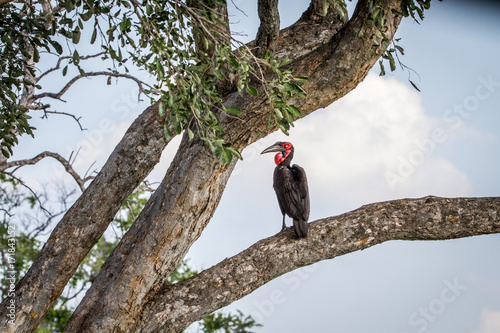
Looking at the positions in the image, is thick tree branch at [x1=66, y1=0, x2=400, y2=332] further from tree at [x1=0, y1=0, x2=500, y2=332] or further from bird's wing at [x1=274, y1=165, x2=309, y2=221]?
bird's wing at [x1=274, y1=165, x2=309, y2=221]

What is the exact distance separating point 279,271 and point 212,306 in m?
0.56

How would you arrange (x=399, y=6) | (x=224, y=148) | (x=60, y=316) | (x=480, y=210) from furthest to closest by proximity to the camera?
(x=60, y=316)
(x=480, y=210)
(x=399, y=6)
(x=224, y=148)

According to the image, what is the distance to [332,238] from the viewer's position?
4531 millimetres

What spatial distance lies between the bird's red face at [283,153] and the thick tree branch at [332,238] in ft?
3.87

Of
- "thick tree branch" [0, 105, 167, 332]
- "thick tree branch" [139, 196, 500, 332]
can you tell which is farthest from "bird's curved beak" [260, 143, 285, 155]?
"thick tree branch" [139, 196, 500, 332]

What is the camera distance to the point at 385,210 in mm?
4609

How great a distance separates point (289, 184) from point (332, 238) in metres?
0.94

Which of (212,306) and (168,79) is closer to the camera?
(168,79)

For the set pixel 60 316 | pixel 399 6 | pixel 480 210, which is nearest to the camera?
pixel 399 6

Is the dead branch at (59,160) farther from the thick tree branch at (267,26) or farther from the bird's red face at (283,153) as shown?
Result: the thick tree branch at (267,26)

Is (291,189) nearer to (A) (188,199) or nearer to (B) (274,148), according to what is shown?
(B) (274,148)

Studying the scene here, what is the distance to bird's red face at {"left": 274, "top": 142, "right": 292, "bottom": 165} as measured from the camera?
18.7ft

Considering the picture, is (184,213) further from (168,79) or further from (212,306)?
(168,79)

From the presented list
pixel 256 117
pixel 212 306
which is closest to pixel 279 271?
pixel 212 306
